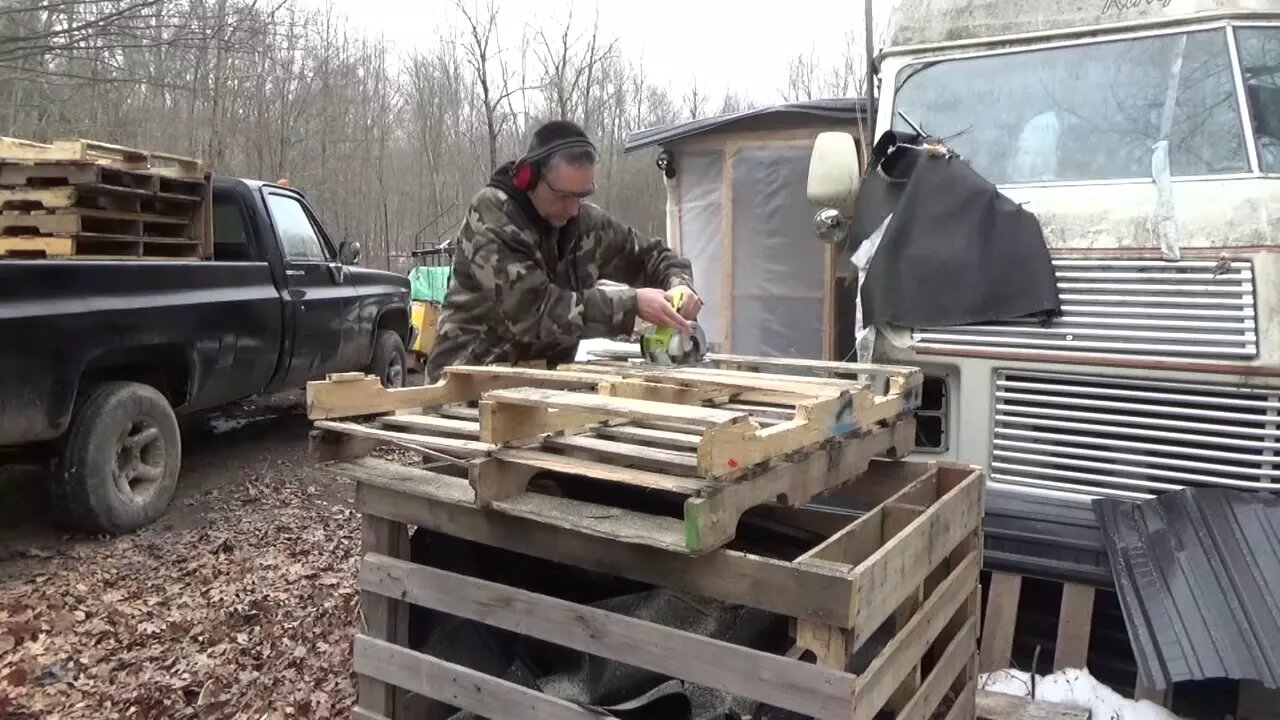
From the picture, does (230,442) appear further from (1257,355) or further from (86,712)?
(1257,355)

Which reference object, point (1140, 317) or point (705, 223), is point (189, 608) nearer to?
point (1140, 317)

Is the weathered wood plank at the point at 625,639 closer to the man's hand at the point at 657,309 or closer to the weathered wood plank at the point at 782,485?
the weathered wood plank at the point at 782,485

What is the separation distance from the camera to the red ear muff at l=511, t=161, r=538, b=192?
3.44 m

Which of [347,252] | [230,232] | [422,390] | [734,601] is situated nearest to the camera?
[734,601]

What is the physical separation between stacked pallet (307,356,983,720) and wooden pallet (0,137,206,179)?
4.07 meters

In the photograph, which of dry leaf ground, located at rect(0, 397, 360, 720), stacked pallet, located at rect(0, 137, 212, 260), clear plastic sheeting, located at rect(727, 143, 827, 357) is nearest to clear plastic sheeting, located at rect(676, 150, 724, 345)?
clear plastic sheeting, located at rect(727, 143, 827, 357)

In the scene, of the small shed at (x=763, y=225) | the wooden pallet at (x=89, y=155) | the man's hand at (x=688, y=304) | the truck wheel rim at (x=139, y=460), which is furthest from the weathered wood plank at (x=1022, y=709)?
the wooden pallet at (x=89, y=155)

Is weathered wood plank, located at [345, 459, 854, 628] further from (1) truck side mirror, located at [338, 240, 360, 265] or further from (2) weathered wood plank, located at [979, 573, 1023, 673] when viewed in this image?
(1) truck side mirror, located at [338, 240, 360, 265]

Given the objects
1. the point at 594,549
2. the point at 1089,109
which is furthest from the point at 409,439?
the point at 1089,109

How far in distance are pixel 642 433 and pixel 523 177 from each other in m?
1.49

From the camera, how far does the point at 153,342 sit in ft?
17.9

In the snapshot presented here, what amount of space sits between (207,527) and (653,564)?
14.8ft

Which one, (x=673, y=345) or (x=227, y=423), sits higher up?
(x=673, y=345)

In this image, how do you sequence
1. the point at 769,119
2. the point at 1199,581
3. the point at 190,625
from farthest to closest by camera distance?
1. the point at 769,119
2. the point at 190,625
3. the point at 1199,581
